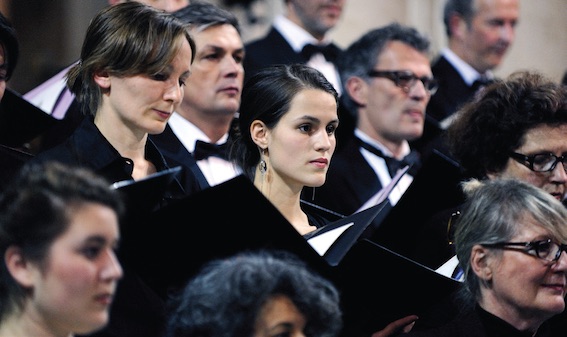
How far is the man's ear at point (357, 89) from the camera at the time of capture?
517cm

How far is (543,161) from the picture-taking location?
4.10 metres

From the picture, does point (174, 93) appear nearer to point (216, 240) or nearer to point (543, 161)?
point (216, 240)

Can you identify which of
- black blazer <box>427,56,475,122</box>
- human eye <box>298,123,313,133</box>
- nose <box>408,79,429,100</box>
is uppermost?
human eye <box>298,123,313,133</box>

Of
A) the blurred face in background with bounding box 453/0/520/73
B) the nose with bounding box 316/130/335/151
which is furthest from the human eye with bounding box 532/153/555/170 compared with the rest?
the blurred face in background with bounding box 453/0/520/73

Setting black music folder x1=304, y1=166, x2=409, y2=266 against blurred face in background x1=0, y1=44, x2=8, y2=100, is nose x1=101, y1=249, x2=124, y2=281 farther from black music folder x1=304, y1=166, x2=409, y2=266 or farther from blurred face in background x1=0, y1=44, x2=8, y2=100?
blurred face in background x1=0, y1=44, x2=8, y2=100

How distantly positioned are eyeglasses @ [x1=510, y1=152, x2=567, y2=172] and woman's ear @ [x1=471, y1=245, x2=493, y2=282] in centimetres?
78

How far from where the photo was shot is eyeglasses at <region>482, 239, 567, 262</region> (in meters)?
3.37

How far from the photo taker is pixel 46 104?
4.06 meters

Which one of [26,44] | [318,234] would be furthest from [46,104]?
[26,44]

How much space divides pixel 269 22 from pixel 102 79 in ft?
11.8

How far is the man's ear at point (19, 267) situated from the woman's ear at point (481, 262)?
1.58m

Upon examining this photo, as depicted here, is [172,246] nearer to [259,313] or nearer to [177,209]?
[177,209]

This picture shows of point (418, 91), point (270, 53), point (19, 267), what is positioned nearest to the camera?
point (19, 267)

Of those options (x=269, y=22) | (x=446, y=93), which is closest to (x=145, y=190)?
(x=446, y=93)
